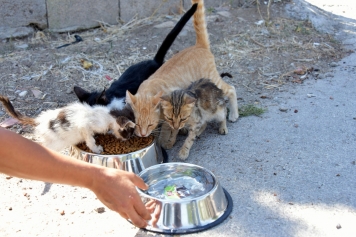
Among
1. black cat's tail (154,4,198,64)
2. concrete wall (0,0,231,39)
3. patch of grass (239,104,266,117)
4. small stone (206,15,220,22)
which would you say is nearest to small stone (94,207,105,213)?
patch of grass (239,104,266,117)

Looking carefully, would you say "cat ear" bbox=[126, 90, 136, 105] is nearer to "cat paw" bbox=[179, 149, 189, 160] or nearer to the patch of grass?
"cat paw" bbox=[179, 149, 189, 160]

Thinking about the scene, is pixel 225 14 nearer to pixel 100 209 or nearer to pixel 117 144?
pixel 117 144

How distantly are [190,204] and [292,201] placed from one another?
844 mm

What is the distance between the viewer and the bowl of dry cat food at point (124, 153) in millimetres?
3438

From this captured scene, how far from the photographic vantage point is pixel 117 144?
3.75 metres

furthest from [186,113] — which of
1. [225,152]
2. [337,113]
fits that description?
[337,113]

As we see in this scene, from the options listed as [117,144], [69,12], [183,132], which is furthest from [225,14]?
[117,144]

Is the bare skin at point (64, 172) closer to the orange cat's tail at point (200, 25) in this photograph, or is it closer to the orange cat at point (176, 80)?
the orange cat at point (176, 80)

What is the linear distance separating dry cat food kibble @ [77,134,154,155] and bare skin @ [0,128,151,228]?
167 cm

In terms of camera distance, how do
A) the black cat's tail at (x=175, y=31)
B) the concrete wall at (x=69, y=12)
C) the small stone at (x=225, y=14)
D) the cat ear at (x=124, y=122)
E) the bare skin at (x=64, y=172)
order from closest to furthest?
the bare skin at (x=64, y=172) → the cat ear at (x=124, y=122) → the black cat's tail at (x=175, y=31) → the concrete wall at (x=69, y=12) → the small stone at (x=225, y=14)

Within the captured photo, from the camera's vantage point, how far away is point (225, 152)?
→ 3.95 meters

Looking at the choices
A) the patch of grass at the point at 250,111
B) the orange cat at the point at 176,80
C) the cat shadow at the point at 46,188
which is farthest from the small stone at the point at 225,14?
the cat shadow at the point at 46,188

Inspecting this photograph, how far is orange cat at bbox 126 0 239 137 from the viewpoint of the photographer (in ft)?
12.5

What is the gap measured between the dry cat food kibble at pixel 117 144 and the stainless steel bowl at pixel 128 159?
89mm
